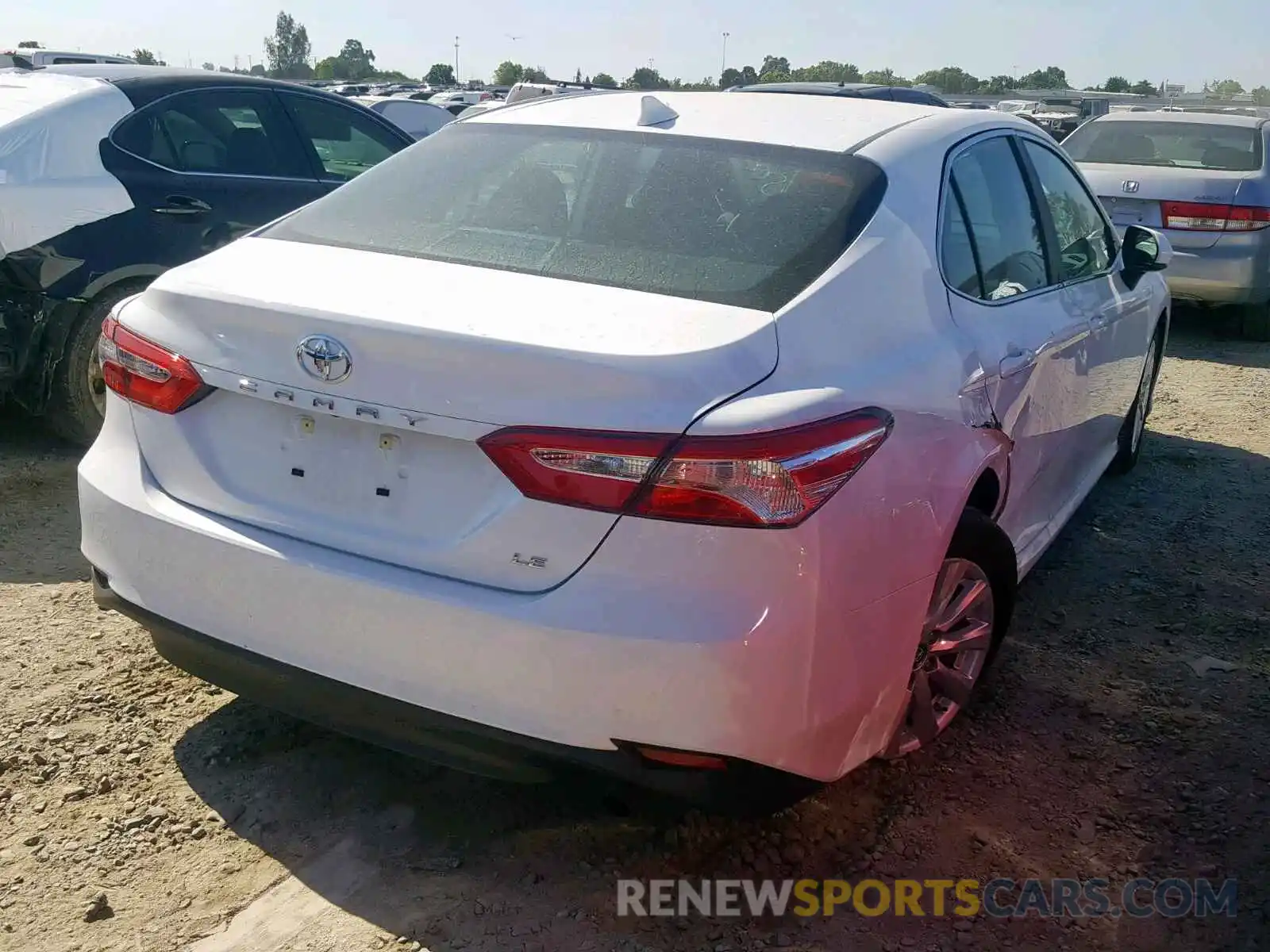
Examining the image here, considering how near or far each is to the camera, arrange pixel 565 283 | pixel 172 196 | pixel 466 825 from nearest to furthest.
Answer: pixel 565 283 < pixel 466 825 < pixel 172 196

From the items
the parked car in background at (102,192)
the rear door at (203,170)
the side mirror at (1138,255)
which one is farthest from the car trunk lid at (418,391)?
the side mirror at (1138,255)

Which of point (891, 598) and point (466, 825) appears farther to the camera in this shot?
point (466, 825)

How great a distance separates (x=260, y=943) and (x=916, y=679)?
5.05 feet

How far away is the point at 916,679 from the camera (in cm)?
286

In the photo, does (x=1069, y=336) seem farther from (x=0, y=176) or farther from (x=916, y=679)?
(x=0, y=176)

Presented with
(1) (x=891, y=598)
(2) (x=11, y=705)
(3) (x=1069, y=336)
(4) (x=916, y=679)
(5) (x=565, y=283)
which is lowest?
(2) (x=11, y=705)

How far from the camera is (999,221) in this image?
135 inches

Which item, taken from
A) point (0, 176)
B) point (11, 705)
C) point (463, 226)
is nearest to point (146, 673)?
point (11, 705)

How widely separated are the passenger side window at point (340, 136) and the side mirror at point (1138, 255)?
10.8 ft

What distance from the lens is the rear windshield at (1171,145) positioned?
352 inches

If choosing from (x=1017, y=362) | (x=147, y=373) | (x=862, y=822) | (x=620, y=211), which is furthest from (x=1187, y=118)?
(x=147, y=373)

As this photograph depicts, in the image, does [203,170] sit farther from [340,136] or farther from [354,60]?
[354,60]

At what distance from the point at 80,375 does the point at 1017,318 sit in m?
3.62

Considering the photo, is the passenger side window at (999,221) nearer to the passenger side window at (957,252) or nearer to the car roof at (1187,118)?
the passenger side window at (957,252)
